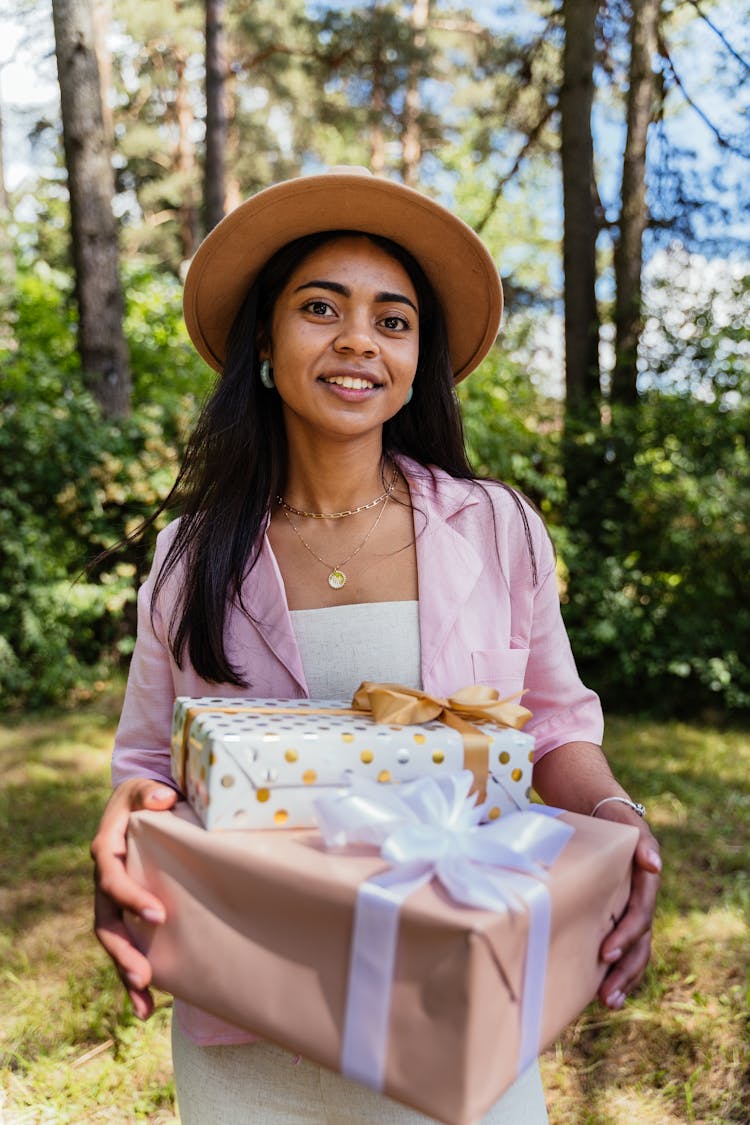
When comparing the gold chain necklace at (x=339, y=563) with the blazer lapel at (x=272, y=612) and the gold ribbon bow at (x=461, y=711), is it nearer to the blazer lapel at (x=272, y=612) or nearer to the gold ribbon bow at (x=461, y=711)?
the blazer lapel at (x=272, y=612)

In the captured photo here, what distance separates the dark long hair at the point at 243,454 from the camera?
1.60 m

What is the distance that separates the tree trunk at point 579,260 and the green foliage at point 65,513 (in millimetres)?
2880

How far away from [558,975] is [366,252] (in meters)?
1.23

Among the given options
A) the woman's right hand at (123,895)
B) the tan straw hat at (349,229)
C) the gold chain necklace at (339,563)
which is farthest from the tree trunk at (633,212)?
the woman's right hand at (123,895)

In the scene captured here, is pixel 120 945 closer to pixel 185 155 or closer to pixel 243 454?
pixel 243 454

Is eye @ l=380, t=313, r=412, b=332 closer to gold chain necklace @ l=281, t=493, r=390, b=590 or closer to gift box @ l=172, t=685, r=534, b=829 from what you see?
gold chain necklace @ l=281, t=493, r=390, b=590

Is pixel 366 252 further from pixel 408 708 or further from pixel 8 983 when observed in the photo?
pixel 8 983

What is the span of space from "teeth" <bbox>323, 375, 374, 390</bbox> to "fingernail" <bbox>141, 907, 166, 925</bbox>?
34.8 inches

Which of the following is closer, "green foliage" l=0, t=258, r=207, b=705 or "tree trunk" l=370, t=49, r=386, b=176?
"green foliage" l=0, t=258, r=207, b=705

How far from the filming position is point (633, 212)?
712cm

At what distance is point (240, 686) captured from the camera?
5.12ft

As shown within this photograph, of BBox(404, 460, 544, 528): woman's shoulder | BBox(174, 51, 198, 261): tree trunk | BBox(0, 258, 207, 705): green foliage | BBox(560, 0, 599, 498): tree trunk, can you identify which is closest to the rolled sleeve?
BBox(404, 460, 544, 528): woman's shoulder

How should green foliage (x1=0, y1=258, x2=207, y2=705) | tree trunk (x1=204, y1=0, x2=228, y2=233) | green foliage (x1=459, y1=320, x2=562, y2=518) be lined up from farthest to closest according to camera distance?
tree trunk (x1=204, y1=0, x2=228, y2=233) → green foliage (x1=459, y1=320, x2=562, y2=518) → green foliage (x1=0, y1=258, x2=207, y2=705)

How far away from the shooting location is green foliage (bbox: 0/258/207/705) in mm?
5859
